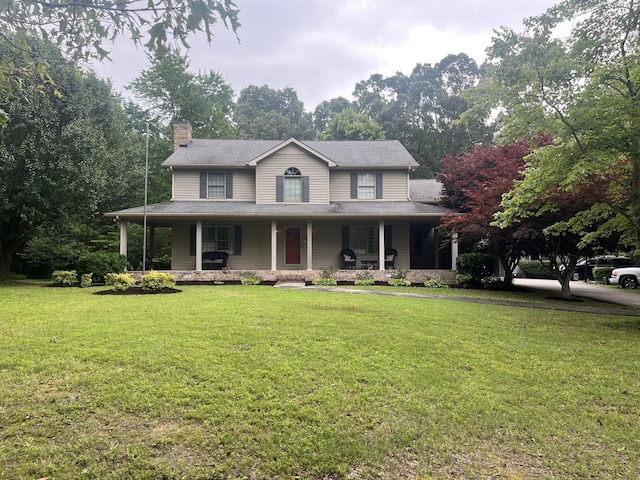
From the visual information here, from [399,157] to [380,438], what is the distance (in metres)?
16.7

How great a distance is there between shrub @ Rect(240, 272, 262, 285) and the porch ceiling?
8.23 ft

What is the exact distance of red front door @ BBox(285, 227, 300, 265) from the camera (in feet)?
58.6

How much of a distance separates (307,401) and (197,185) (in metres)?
15.8

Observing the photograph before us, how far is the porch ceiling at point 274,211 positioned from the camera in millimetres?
15391

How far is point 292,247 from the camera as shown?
17922 mm

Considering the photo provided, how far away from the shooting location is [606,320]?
8.48 meters

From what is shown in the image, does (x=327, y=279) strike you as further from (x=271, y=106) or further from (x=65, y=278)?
(x=271, y=106)

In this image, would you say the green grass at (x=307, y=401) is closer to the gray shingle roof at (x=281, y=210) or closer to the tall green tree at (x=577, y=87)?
the tall green tree at (x=577, y=87)

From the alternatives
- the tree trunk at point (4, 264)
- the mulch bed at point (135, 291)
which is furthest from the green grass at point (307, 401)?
the tree trunk at point (4, 264)

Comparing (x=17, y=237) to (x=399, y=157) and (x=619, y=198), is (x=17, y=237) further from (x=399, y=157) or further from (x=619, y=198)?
(x=619, y=198)

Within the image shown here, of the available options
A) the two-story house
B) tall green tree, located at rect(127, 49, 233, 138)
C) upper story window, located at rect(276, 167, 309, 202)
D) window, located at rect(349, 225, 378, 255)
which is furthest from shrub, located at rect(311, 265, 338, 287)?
tall green tree, located at rect(127, 49, 233, 138)

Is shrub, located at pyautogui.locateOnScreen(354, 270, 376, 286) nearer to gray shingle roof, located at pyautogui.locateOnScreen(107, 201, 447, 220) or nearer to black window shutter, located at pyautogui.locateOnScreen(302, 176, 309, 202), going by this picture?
gray shingle roof, located at pyautogui.locateOnScreen(107, 201, 447, 220)

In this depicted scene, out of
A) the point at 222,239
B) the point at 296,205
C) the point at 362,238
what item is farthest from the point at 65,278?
the point at 362,238

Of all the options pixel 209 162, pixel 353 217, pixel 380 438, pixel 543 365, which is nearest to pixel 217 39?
pixel 380 438
